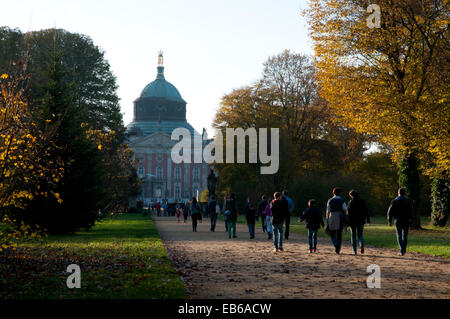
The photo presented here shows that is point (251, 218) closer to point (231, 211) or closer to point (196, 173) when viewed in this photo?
point (231, 211)

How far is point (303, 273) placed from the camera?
491 inches

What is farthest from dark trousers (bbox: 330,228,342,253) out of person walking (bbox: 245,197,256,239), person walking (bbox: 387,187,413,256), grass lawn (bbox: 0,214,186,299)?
person walking (bbox: 245,197,256,239)

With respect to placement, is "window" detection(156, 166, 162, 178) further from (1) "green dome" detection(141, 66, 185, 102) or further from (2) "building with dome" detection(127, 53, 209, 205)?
(1) "green dome" detection(141, 66, 185, 102)

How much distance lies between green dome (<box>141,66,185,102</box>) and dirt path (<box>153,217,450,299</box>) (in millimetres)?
126350

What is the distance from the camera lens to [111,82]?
5266cm

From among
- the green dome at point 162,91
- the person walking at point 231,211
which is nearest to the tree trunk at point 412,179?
the person walking at point 231,211

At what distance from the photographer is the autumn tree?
25594 mm

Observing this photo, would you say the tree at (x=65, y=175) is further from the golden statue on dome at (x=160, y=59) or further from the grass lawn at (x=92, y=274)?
the golden statue on dome at (x=160, y=59)

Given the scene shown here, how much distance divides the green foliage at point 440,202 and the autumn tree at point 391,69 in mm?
9210

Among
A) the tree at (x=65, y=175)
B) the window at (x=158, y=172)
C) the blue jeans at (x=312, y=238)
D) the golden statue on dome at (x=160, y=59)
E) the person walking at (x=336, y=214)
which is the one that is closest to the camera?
the person walking at (x=336, y=214)

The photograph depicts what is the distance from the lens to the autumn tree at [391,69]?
25.6 m

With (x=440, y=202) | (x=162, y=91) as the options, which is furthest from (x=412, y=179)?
(x=162, y=91)

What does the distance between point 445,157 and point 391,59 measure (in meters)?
4.51
